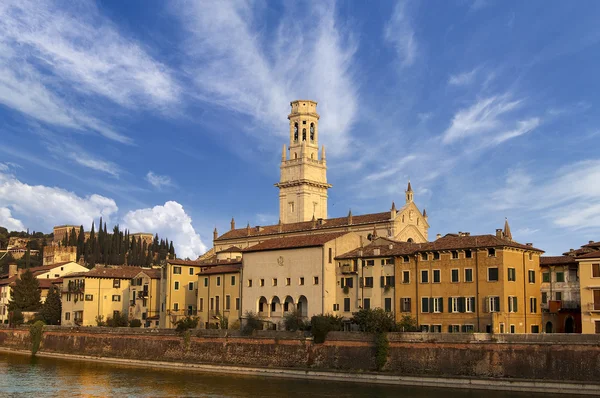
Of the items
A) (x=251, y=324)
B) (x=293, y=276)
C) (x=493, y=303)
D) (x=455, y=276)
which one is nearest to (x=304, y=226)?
(x=293, y=276)

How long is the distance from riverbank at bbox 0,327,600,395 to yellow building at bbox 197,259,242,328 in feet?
23.7

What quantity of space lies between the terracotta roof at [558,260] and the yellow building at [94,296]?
1874 inches

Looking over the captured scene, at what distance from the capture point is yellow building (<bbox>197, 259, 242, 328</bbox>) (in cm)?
7125

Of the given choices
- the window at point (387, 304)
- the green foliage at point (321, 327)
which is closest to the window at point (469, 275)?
the window at point (387, 304)

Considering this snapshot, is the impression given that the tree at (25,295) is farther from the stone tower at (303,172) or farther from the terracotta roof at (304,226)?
the stone tower at (303,172)

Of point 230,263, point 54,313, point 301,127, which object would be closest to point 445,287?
point 230,263

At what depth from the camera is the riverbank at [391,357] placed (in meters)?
43.7

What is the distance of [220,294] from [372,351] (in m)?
25.1

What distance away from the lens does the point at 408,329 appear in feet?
179

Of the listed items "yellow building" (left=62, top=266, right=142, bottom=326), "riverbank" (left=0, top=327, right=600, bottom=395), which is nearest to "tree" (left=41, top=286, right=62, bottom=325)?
"yellow building" (left=62, top=266, right=142, bottom=326)

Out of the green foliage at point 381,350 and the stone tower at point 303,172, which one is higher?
the stone tower at point 303,172

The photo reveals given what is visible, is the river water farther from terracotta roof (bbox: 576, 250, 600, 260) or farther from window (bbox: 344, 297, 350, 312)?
terracotta roof (bbox: 576, 250, 600, 260)

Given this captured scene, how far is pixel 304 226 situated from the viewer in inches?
3814

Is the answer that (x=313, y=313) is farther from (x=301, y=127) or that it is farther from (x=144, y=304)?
(x=301, y=127)
